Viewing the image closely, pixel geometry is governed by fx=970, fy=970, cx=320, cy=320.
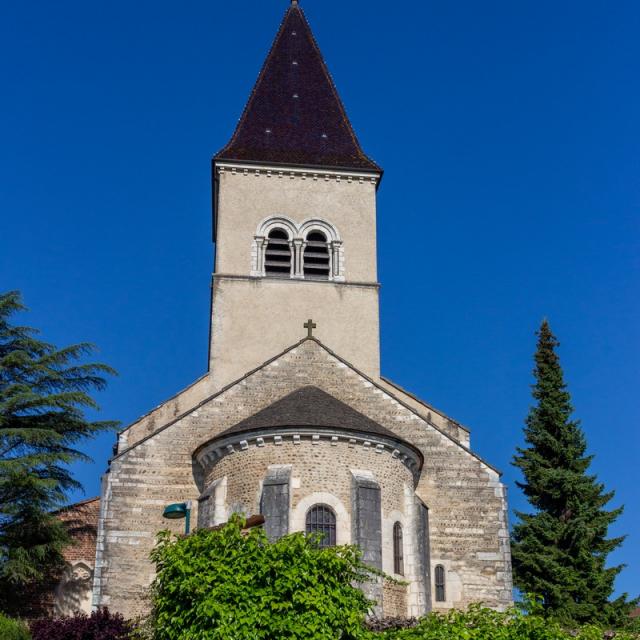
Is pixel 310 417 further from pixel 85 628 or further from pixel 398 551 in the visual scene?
pixel 85 628

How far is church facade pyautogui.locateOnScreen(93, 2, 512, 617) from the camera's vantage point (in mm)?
21344

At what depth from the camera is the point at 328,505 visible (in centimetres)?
2105

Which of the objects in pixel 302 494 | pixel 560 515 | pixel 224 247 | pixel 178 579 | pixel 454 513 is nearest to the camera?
pixel 178 579

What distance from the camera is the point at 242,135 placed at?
109 ft

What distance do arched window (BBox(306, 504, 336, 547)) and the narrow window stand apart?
35.5ft

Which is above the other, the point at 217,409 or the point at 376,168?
the point at 376,168

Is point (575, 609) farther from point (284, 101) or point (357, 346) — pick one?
point (284, 101)

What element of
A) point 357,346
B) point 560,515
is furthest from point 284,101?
point 560,515

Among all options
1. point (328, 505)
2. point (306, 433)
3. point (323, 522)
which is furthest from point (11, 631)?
point (306, 433)

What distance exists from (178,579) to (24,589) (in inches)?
400

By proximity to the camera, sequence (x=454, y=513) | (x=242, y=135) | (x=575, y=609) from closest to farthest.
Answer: (x=454, y=513) → (x=575, y=609) → (x=242, y=135)

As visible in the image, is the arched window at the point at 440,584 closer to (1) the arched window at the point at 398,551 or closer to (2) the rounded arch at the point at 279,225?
(1) the arched window at the point at 398,551

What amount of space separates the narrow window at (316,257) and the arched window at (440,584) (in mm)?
10612

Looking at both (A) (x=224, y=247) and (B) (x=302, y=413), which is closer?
(B) (x=302, y=413)
